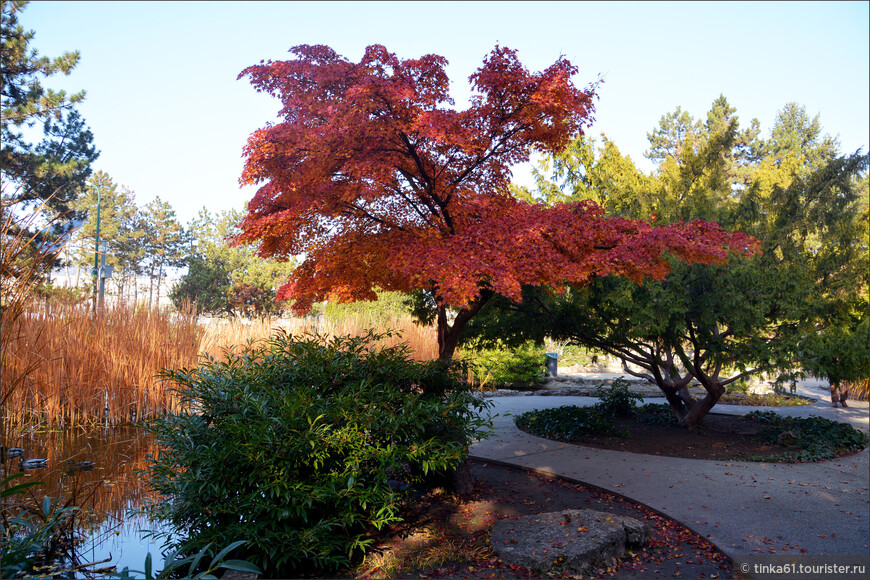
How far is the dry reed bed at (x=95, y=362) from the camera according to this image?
632cm

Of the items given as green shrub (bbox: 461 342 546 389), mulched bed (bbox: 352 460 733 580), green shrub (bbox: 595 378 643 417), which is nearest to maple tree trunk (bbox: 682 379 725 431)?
green shrub (bbox: 595 378 643 417)

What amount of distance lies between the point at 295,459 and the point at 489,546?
4.34 feet

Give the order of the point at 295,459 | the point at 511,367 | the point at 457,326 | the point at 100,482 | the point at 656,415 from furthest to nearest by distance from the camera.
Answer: the point at 511,367 → the point at 656,415 → the point at 457,326 → the point at 100,482 → the point at 295,459

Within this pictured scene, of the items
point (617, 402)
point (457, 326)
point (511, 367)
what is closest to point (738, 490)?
point (457, 326)

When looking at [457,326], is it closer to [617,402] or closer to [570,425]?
[570,425]

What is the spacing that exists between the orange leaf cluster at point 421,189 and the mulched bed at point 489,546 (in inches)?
61.6

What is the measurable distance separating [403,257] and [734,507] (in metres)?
3.13

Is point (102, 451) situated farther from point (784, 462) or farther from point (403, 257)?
point (784, 462)

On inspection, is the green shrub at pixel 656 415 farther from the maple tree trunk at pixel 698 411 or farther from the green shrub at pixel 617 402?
the maple tree trunk at pixel 698 411

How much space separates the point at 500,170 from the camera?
16.9 ft

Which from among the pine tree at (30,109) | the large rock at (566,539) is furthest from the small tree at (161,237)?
the large rock at (566,539)

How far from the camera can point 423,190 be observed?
4867mm

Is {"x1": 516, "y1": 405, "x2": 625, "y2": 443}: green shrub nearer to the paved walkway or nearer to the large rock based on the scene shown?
the paved walkway

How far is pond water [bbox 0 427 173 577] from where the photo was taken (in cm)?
388
